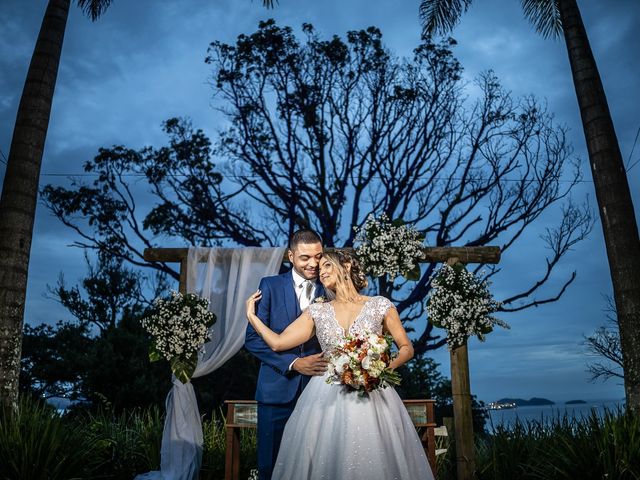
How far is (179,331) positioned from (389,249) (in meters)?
2.88

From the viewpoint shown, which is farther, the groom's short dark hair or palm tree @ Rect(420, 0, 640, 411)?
palm tree @ Rect(420, 0, 640, 411)

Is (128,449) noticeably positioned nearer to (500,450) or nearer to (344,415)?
(500,450)

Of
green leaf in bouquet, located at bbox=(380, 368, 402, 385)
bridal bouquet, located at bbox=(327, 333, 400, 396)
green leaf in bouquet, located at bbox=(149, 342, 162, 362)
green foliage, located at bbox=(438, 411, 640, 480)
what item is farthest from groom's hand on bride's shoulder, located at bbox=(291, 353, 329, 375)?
green leaf in bouquet, located at bbox=(149, 342, 162, 362)

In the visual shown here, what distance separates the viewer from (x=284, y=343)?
15.0 ft

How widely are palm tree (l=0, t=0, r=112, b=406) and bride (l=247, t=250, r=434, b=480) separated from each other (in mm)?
3141

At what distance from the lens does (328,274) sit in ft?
15.0

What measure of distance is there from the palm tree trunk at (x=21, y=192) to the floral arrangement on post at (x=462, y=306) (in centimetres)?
480

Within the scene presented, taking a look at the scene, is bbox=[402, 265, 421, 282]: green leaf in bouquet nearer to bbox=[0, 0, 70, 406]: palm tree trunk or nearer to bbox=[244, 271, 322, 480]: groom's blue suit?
bbox=[244, 271, 322, 480]: groom's blue suit

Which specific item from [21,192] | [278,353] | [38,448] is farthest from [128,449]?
[278,353]

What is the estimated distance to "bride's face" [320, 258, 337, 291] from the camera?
14.9ft

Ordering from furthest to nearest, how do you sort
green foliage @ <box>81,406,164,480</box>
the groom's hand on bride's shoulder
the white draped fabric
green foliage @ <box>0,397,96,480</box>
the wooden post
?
the white draped fabric → green foliage @ <box>81,406,164,480</box> → the wooden post → green foliage @ <box>0,397,96,480</box> → the groom's hand on bride's shoulder

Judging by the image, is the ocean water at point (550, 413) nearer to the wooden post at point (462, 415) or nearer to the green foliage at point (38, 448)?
the wooden post at point (462, 415)

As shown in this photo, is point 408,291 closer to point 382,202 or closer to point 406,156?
point 382,202

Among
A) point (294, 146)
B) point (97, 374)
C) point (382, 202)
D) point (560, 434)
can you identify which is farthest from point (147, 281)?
point (560, 434)
